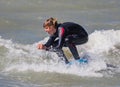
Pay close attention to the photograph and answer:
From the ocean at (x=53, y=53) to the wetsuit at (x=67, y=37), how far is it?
45 cm

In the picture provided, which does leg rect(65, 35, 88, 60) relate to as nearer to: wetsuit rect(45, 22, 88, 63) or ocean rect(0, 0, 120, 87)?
wetsuit rect(45, 22, 88, 63)

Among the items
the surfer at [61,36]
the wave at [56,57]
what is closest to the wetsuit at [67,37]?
the surfer at [61,36]

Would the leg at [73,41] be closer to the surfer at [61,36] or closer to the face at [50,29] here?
the surfer at [61,36]

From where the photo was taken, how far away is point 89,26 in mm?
15953

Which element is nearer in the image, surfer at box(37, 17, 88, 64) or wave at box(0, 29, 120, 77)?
surfer at box(37, 17, 88, 64)

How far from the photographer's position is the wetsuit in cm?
997

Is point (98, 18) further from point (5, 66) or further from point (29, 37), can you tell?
point (5, 66)

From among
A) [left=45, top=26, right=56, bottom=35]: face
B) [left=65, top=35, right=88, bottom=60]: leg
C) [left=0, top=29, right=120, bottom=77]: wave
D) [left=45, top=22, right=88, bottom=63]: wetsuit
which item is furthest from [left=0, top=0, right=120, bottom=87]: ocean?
[left=45, top=26, right=56, bottom=35]: face

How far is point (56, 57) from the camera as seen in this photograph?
11000 mm

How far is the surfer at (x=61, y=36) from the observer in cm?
991

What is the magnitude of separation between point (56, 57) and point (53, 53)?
23cm

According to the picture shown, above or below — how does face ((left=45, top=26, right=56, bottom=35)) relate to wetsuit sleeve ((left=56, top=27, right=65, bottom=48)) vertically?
above

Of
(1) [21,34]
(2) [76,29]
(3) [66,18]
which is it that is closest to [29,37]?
(1) [21,34]

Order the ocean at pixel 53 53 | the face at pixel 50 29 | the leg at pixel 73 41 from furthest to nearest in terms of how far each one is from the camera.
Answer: the leg at pixel 73 41
the face at pixel 50 29
the ocean at pixel 53 53
